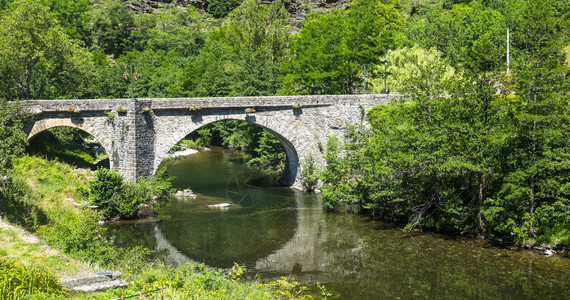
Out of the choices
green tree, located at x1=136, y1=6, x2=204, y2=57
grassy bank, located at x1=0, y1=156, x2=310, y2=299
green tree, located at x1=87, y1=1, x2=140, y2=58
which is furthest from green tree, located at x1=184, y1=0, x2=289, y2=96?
green tree, located at x1=87, y1=1, x2=140, y2=58

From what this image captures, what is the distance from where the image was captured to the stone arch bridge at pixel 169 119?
2794cm

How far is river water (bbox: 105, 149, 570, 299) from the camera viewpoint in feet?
54.7

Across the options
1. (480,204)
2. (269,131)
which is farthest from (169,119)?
(480,204)

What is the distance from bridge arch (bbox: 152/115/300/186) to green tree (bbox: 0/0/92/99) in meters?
10.6

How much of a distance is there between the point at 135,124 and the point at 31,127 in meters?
6.02

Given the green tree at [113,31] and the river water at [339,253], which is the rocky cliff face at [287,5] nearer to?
the green tree at [113,31]

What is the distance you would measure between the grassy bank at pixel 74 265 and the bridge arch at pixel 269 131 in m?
7.27

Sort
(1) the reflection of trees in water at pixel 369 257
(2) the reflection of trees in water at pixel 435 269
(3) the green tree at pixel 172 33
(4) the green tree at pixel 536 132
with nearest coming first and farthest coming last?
(2) the reflection of trees in water at pixel 435 269
(1) the reflection of trees in water at pixel 369 257
(4) the green tree at pixel 536 132
(3) the green tree at pixel 172 33

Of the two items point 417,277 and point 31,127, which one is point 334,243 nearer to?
point 417,277

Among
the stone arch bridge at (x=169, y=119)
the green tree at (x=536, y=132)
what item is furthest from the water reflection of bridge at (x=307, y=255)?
the green tree at (x=536, y=132)

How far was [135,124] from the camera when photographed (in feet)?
91.4

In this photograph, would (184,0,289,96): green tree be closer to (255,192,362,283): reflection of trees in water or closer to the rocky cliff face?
(255,192,362,283): reflection of trees in water

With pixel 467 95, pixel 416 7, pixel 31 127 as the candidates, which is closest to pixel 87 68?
pixel 31 127

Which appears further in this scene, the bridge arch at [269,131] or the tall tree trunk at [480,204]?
the bridge arch at [269,131]
